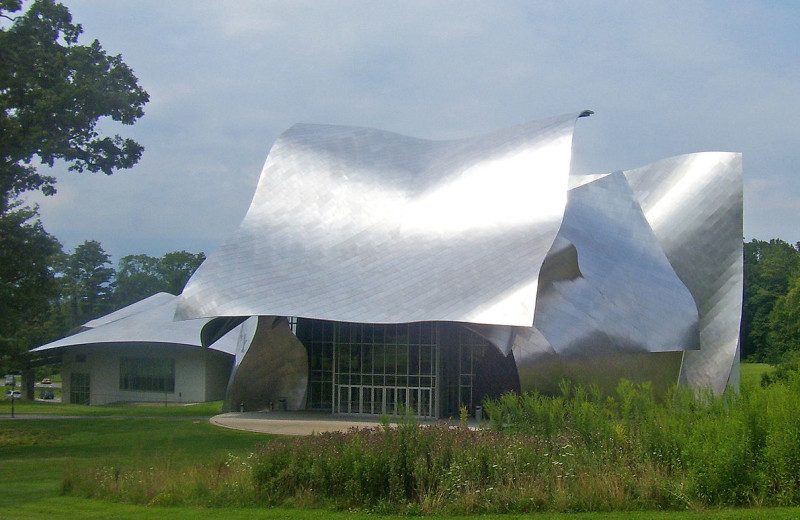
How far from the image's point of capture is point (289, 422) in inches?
1240

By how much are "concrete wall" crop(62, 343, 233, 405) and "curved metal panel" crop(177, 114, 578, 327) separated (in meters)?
16.5

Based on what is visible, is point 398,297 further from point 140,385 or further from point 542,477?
point 140,385

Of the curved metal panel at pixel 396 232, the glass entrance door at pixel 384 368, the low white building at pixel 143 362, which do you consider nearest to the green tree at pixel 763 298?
the curved metal panel at pixel 396 232

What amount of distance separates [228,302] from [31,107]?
1004 centimetres

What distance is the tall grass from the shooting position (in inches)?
424

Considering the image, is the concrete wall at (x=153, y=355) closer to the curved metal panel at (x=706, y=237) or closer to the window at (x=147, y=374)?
the window at (x=147, y=374)

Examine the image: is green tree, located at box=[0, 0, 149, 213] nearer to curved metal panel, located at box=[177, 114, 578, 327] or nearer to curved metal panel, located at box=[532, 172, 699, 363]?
curved metal panel, located at box=[177, 114, 578, 327]

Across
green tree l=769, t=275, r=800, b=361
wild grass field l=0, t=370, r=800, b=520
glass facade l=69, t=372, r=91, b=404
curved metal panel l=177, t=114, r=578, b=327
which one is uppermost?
curved metal panel l=177, t=114, r=578, b=327

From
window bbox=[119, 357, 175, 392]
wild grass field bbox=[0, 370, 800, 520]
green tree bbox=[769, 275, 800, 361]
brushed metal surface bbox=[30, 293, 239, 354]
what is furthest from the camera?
green tree bbox=[769, 275, 800, 361]

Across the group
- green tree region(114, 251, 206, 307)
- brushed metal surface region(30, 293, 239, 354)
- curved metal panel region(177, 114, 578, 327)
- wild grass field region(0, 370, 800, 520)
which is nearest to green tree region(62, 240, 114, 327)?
green tree region(114, 251, 206, 307)

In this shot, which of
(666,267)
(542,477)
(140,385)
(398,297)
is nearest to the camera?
(542,477)

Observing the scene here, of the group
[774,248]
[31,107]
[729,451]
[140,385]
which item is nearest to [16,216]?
[31,107]

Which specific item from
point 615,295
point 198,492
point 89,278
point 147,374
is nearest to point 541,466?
Answer: point 198,492

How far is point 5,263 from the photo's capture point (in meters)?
24.8
